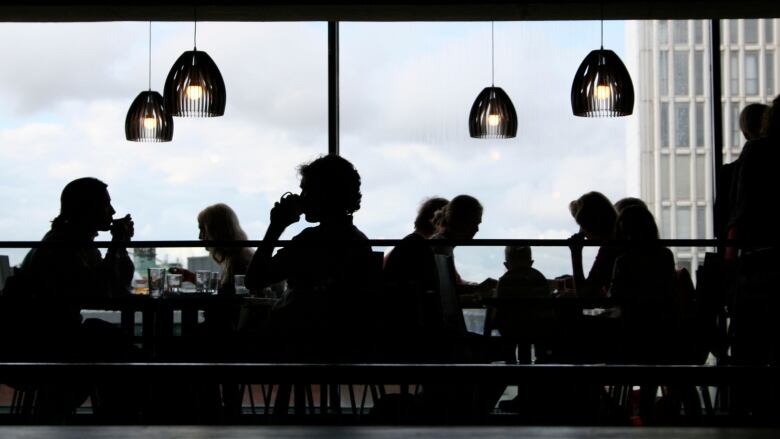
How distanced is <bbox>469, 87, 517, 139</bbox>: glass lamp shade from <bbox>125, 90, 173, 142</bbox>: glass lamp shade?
1588mm

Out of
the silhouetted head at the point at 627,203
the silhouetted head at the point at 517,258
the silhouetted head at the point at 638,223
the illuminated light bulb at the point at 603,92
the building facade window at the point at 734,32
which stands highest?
the building facade window at the point at 734,32

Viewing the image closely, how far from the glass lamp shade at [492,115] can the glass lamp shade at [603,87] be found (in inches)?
28.4

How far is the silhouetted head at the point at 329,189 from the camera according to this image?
3531 mm

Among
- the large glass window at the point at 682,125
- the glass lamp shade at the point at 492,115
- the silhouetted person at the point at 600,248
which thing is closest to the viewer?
the silhouetted person at the point at 600,248

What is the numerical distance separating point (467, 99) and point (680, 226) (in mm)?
1693

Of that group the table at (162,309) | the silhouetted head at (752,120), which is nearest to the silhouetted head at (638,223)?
the silhouetted head at (752,120)

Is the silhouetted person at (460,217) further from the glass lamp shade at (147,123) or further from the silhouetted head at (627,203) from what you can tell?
the glass lamp shade at (147,123)

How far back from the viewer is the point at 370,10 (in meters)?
5.69

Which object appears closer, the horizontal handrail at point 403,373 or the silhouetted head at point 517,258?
the horizontal handrail at point 403,373

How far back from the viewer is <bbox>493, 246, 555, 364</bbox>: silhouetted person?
315cm

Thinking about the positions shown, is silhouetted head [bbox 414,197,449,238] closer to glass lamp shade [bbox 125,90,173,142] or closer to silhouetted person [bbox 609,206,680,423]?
glass lamp shade [bbox 125,90,173,142]

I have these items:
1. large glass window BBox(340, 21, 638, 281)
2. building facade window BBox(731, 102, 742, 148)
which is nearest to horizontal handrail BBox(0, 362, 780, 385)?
large glass window BBox(340, 21, 638, 281)

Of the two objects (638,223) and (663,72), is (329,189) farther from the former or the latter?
(663,72)

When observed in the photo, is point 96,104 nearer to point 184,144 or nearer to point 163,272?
point 184,144
